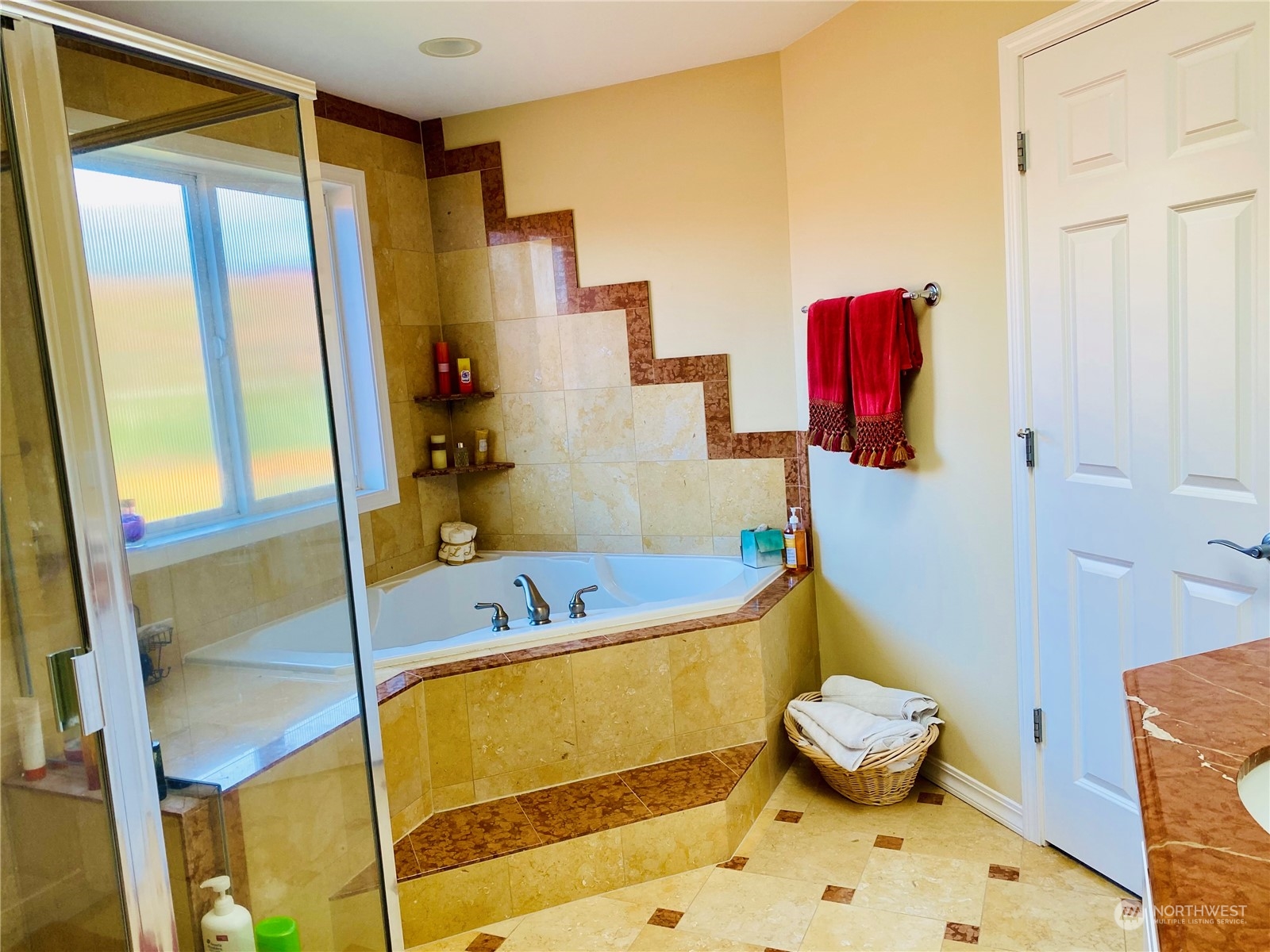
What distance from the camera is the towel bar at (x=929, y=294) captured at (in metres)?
2.67

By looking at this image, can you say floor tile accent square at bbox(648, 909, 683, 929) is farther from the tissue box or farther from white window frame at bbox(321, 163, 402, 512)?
white window frame at bbox(321, 163, 402, 512)

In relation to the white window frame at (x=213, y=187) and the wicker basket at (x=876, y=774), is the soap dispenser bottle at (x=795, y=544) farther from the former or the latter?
the white window frame at (x=213, y=187)

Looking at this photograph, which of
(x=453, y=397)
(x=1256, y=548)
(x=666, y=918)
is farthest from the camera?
(x=453, y=397)

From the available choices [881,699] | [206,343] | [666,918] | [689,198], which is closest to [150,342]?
[206,343]

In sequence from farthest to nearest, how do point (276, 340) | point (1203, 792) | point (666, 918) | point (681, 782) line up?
1. point (681, 782)
2. point (666, 918)
3. point (276, 340)
4. point (1203, 792)

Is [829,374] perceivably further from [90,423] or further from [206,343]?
[90,423]

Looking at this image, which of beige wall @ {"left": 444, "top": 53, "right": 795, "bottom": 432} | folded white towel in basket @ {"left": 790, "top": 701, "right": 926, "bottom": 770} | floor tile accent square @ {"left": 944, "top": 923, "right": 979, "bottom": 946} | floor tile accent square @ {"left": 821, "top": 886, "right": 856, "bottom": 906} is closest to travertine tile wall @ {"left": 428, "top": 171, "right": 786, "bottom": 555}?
beige wall @ {"left": 444, "top": 53, "right": 795, "bottom": 432}

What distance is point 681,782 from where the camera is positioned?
2648 millimetres

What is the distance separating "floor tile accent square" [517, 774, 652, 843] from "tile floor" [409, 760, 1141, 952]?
18cm

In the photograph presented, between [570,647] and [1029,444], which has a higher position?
[1029,444]

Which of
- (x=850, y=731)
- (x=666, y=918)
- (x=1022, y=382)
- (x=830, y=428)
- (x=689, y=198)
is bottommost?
(x=666, y=918)

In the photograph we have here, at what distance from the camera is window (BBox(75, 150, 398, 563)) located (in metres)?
1.31

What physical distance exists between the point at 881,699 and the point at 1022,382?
1.08 metres

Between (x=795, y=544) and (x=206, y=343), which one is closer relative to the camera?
(x=206, y=343)
